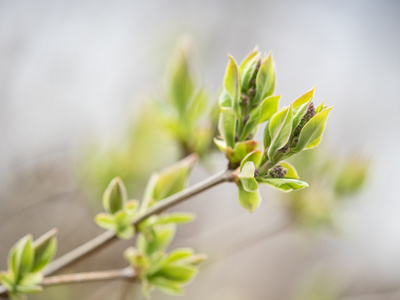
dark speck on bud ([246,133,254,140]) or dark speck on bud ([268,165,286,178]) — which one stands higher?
dark speck on bud ([246,133,254,140])

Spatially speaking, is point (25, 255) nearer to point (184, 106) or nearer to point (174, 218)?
point (174, 218)

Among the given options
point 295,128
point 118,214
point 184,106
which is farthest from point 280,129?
point 184,106

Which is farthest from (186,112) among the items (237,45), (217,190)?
(237,45)

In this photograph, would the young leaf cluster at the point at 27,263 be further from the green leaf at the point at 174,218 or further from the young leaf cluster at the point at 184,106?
the young leaf cluster at the point at 184,106

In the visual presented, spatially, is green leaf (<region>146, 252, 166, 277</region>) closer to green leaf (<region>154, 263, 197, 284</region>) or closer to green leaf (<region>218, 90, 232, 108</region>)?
green leaf (<region>154, 263, 197, 284</region>)

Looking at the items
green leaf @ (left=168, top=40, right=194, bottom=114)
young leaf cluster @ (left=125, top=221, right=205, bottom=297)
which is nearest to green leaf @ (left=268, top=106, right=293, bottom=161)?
young leaf cluster @ (left=125, top=221, right=205, bottom=297)

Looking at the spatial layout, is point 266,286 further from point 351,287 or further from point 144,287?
point 144,287
